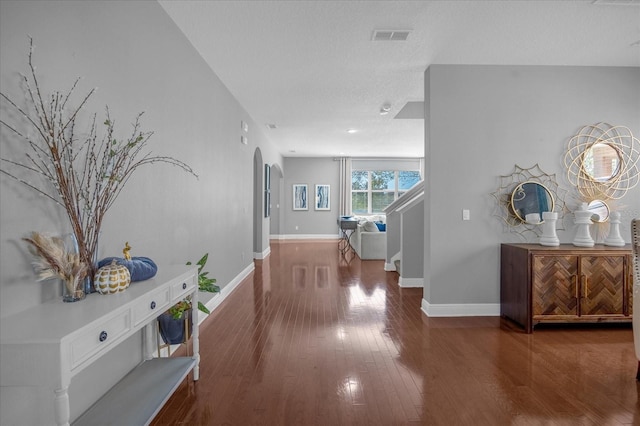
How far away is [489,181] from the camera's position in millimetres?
3957

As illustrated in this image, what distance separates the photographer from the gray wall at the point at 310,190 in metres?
11.7

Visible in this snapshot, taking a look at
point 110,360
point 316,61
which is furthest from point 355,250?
point 110,360

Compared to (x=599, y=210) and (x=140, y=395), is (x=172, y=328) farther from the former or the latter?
(x=599, y=210)

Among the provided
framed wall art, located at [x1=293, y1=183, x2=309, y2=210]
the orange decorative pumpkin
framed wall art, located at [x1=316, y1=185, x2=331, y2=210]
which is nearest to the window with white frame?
framed wall art, located at [x1=316, y1=185, x2=331, y2=210]

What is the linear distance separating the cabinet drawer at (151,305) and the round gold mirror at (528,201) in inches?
142

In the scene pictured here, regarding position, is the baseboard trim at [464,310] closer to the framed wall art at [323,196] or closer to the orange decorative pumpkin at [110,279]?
the orange decorative pumpkin at [110,279]

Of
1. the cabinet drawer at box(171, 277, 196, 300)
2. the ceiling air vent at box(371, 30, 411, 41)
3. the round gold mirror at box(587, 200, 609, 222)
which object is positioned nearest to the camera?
the cabinet drawer at box(171, 277, 196, 300)

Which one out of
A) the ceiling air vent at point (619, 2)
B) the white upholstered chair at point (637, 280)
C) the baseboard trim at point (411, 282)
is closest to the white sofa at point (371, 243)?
the baseboard trim at point (411, 282)

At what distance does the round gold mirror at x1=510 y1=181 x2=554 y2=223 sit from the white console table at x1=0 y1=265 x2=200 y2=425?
342 cm

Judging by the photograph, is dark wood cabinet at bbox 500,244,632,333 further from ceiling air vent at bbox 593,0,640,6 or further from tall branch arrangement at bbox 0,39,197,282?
tall branch arrangement at bbox 0,39,197,282

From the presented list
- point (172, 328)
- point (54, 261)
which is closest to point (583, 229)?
point (172, 328)

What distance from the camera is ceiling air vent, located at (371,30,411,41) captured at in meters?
3.14

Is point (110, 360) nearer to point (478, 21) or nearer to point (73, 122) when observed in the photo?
point (73, 122)

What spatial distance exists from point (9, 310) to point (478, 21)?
3.69 m
